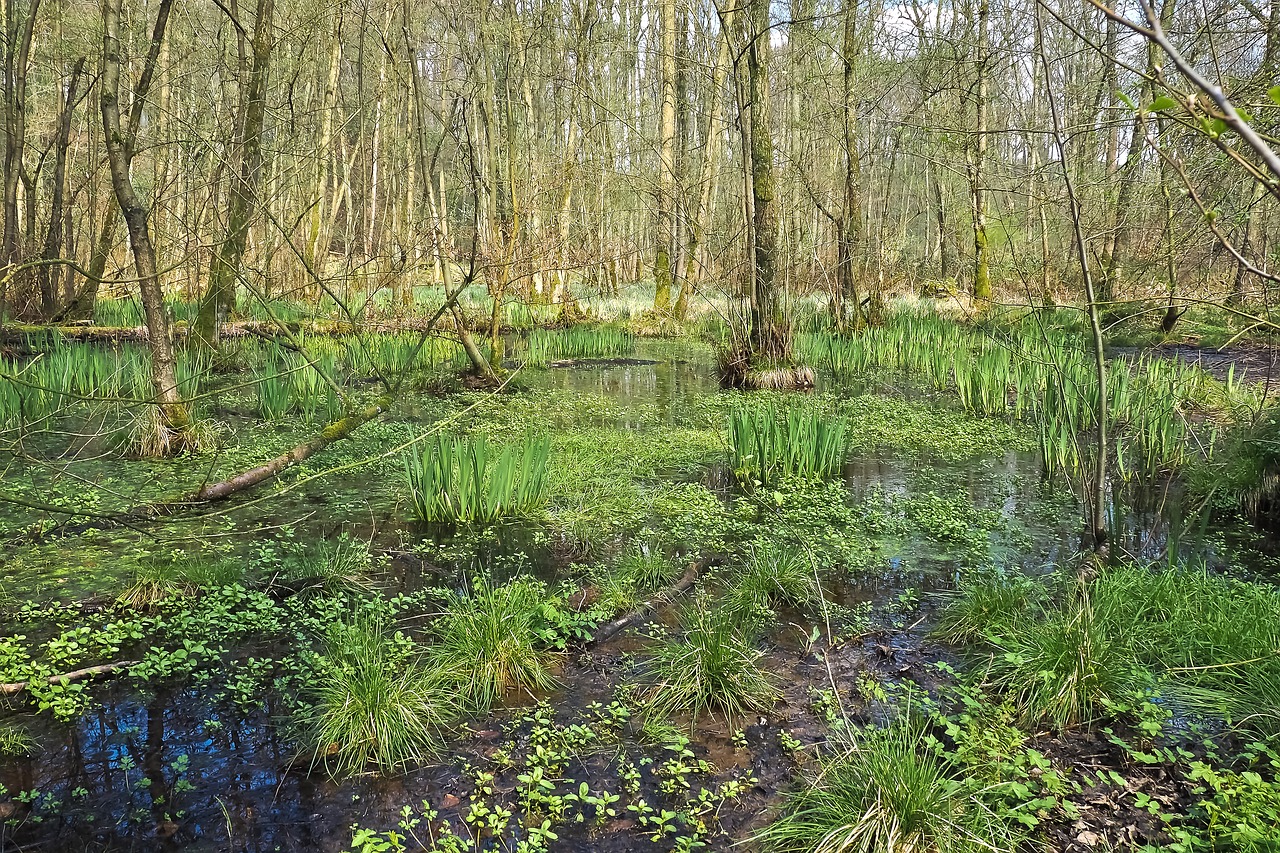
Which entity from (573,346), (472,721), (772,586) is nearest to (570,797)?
(472,721)

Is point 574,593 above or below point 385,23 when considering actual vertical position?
below

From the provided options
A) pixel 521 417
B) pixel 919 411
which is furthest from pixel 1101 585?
pixel 521 417

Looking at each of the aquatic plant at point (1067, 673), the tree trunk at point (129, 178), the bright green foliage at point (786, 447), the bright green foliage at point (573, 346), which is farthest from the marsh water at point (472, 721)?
the bright green foliage at point (573, 346)

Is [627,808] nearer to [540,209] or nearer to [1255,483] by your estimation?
[1255,483]

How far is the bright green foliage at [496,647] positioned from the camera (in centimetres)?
265

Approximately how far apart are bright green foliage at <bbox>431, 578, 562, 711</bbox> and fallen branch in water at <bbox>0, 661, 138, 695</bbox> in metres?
1.09

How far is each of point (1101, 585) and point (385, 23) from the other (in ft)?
29.0

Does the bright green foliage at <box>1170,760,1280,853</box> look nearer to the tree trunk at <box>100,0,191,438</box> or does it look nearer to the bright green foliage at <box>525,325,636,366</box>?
the tree trunk at <box>100,0,191,438</box>

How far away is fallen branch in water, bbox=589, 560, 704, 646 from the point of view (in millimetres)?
3094

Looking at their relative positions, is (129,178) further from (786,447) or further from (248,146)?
(786,447)

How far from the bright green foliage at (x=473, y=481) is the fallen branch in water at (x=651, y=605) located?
1.18 meters

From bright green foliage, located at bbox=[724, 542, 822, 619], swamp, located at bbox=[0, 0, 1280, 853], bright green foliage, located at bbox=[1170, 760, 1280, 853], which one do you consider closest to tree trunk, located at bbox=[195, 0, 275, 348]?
swamp, located at bbox=[0, 0, 1280, 853]

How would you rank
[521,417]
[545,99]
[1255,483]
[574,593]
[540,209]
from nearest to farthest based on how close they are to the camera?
[574,593] → [1255,483] → [521,417] → [540,209] → [545,99]

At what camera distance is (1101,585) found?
3.00 meters
